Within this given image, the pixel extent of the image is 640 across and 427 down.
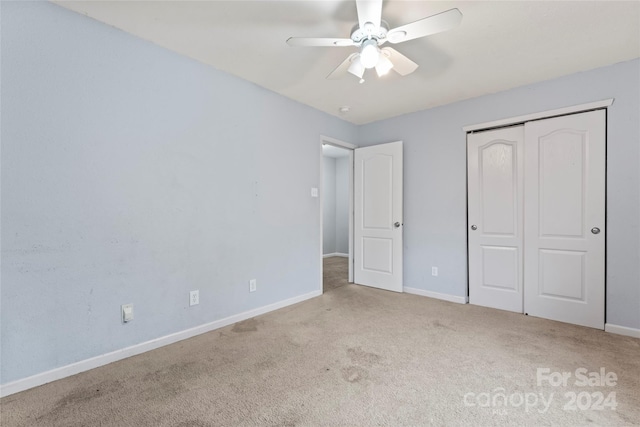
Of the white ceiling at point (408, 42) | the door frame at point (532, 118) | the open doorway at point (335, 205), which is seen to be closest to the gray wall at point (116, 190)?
the white ceiling at point (408, 42)

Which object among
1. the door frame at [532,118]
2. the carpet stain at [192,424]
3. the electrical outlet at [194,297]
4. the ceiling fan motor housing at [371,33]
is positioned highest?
the ceiling fan motor housing at [371,33]

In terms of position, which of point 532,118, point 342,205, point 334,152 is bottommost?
point 342,205

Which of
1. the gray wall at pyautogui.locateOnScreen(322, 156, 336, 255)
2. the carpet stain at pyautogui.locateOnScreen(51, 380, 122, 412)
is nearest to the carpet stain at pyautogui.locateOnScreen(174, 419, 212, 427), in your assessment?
the carpet stain at pyautogui.locateOnScreen(51, 380, 122, 412)

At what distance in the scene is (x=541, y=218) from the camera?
3010 mm

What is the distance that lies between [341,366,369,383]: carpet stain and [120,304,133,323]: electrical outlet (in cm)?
161

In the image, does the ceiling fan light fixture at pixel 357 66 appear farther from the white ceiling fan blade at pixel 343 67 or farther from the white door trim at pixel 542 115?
the white door trim at pixel 542 115

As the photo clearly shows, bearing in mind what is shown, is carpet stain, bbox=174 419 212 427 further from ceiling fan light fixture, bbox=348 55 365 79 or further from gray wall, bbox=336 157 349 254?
gray wall, bbox=336 157 349 254

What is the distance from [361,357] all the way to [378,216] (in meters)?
2.29

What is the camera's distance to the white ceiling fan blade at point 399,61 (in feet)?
6.79

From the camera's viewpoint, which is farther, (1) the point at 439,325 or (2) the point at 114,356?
(1) the point at 439,325

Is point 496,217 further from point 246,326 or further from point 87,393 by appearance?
point 87,393

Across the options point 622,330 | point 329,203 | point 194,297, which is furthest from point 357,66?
point 329,203

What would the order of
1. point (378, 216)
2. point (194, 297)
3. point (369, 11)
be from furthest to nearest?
point (378, 216)
point (194, 297)
point (369, 11)

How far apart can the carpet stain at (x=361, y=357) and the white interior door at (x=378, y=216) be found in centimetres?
185
